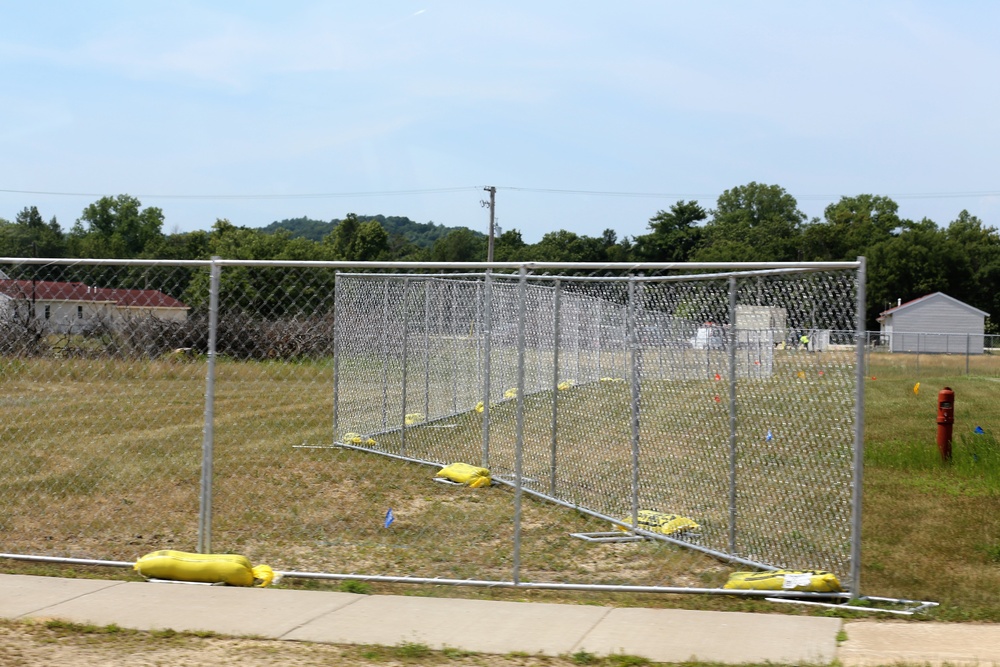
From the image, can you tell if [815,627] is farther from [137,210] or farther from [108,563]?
[137,210]

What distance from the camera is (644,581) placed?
7371 millimetres

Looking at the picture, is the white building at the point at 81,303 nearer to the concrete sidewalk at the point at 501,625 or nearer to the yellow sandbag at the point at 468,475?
the concrete sidewalk at the point at 501,625

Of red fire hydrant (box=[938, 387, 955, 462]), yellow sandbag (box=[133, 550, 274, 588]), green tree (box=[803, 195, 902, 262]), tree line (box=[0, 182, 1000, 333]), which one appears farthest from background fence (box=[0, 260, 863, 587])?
green tree (box=[803, 195, 902, 262])

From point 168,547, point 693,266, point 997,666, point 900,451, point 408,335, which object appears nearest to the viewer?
point 997,666

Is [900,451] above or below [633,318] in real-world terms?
below

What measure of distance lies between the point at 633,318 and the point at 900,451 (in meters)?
6.38

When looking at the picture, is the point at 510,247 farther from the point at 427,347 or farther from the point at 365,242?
the point at 427,347

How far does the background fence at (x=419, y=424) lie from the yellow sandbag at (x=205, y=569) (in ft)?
1.14

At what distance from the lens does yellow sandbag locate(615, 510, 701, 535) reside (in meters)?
8.43

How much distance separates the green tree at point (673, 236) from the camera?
345ft

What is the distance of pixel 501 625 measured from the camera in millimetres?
6121

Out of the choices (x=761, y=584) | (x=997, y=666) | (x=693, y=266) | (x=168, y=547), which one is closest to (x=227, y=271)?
(x=168, y=547)

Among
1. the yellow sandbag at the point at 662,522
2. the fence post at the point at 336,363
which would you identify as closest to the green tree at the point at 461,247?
the fence post at the point at 336,363

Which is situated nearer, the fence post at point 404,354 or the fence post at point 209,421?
the fence post at point 209,421
